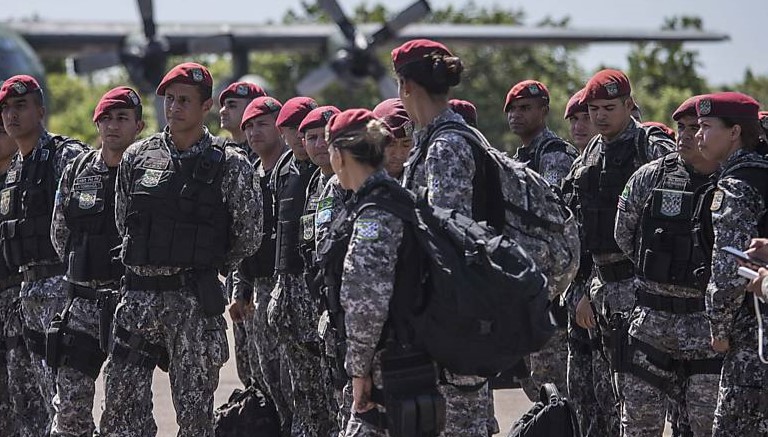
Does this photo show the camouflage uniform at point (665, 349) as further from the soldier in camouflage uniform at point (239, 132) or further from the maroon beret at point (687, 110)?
the soldier in camouflage uniform at point (239, 132)

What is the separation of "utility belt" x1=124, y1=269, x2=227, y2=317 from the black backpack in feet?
3.74

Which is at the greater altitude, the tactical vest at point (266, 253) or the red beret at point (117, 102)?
the red beret at point (117, 102)

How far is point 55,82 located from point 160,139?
47030 mm

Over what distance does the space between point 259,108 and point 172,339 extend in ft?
7.01

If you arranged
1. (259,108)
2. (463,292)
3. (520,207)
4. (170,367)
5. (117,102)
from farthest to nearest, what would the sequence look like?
(259,108), (117,102), (170,367), (520,207), (463,292)

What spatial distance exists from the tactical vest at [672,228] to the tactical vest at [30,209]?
340cm

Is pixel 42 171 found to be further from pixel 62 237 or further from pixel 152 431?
pixel 152 431

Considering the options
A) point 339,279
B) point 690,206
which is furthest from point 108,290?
point 690,206

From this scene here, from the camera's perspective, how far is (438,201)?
4.97 meters

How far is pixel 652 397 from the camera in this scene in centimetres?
620

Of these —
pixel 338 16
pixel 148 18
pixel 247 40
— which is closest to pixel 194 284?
pixel 338 16

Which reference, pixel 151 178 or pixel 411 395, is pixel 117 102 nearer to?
pixel 151 178

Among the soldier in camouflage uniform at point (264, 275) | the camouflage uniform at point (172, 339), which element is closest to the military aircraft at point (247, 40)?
the soldier in camouflage uniform at point (264, 275)

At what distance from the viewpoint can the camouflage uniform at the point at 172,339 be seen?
652 centimetres
